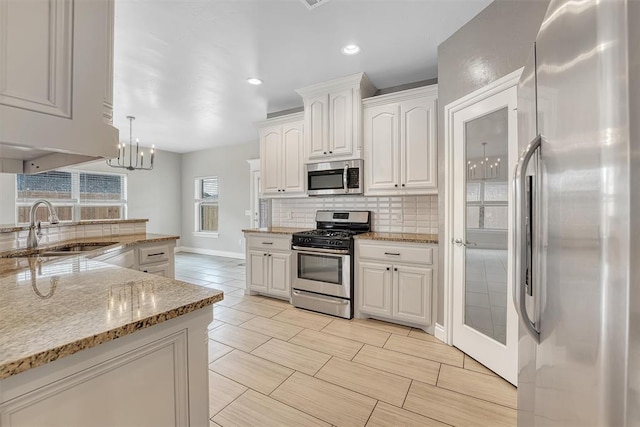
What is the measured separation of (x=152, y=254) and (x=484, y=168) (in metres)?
2.98

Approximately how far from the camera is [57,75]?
34.0 inches

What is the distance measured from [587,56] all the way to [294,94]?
3.42 m

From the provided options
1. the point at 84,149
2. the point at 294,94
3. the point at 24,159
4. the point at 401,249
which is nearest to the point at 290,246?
the point at 401,249

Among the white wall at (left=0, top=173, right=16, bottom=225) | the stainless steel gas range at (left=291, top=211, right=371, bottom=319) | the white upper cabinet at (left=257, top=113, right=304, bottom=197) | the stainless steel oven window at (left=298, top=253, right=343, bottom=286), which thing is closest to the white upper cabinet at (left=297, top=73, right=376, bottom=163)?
the white upper cabinet at (left=257, top=113, right=304, bottom=197)

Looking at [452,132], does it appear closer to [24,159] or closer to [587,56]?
[587,56]

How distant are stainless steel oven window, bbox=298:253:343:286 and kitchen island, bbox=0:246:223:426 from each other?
2.05m

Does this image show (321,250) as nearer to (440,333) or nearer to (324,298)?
(324,298)

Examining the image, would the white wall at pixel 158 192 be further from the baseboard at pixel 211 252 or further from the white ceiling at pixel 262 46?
the white ceiling at pixel 262 46

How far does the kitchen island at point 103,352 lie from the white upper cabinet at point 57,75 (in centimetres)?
51

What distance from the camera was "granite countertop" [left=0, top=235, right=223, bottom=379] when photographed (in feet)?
2.15

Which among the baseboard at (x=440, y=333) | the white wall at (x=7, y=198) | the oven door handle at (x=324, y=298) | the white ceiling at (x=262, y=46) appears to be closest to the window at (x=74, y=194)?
the white wall at (x=7, y=198)

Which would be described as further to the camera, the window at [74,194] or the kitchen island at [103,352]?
the window at [74,194]

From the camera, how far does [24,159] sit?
155 centimetres

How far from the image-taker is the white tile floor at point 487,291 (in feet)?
6.54
